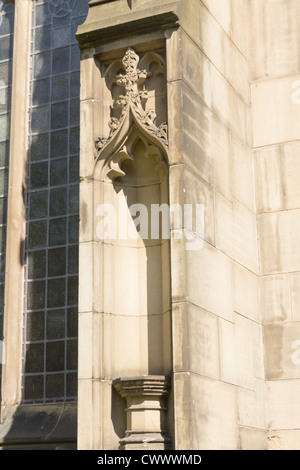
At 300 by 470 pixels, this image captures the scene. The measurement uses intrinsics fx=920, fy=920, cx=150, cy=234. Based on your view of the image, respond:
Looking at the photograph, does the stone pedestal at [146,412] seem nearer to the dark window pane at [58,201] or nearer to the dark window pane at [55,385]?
the dark window pane at [55,385]

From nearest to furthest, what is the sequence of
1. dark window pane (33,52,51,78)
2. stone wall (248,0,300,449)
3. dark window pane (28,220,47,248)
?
stone wall (248,0,300,449), dark window pane (28,220,47,248), dark window pane (33,52,51,78)

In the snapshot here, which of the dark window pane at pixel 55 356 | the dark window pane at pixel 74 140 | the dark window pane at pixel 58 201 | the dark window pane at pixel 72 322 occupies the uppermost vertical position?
the dark window pane at pixel 74 140

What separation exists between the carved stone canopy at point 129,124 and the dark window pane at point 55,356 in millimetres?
3523

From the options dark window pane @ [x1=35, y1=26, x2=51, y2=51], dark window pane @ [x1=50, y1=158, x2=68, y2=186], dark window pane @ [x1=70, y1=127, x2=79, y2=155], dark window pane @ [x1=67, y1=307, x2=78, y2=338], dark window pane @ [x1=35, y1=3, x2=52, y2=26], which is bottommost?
dark window pane @ [x1=67, y1=307, x2=78, y2=338]

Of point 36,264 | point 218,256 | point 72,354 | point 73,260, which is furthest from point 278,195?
point 36,264

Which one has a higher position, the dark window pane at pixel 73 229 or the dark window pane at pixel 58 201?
the dark window pane at pixel 58 201

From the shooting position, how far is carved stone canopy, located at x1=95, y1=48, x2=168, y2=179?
27.0 ft

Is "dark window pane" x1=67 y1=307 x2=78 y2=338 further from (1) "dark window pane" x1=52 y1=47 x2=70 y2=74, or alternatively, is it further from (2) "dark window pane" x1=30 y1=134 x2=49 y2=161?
(1) "dark window pane" x1=52 y1=47 x2=70 y2=74

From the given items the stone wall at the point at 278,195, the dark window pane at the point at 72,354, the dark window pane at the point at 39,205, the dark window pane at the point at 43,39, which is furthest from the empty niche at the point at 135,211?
the dark window pane at the point at 43,39

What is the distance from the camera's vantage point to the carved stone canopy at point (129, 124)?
27.0 feet

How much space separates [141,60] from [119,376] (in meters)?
2.90

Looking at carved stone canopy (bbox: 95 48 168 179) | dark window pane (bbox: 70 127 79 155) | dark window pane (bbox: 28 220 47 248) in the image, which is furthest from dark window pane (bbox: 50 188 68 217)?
carved stone canopy (bbox: 95 48 168 179)

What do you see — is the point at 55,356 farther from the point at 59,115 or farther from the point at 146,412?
the point at 146,412
